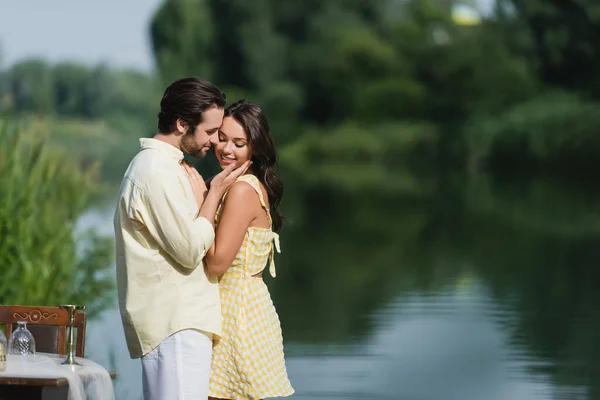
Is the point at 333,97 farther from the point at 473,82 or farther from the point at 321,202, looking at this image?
the point at 321,202

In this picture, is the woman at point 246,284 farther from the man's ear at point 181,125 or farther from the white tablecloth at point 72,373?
the white tablecloth at point 72,373

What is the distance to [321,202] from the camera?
86.1 feet

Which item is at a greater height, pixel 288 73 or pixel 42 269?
pixel 288 73

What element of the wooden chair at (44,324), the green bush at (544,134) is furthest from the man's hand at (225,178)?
the green bush at (544,134)

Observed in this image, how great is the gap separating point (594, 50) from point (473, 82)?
9.55 m

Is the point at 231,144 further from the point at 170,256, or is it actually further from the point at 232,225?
the point at 170,256

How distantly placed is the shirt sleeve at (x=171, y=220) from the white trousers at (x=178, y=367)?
0.72 ft

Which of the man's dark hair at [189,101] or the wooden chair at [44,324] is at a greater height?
the man's dark hair at [189,101]

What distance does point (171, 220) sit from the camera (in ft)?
11.0

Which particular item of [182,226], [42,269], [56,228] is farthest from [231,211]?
[56,228]

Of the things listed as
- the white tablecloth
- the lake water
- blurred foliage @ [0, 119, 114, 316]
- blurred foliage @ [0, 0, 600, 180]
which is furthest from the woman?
blurred foliage @ [0, 0, 600, 180]

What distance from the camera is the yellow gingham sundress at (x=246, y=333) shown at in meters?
3.72

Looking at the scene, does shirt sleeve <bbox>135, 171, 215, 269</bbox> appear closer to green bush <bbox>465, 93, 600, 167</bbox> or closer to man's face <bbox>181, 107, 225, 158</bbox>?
man's face <bbox>181, 107, 225, 158</bbox>

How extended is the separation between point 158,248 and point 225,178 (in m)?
0.32
